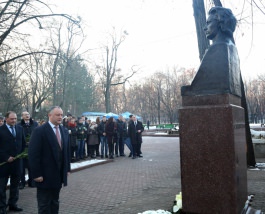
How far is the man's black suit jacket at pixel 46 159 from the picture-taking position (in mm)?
3852

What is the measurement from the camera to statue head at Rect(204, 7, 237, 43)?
15.0 feet

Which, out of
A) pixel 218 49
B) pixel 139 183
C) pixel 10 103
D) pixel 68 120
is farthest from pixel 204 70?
pixel 10 103

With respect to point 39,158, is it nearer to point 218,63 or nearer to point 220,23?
point 218,63

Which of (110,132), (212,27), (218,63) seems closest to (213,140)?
(218,63)

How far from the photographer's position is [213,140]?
389 centimetres

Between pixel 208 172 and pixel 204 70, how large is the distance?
1570 mm

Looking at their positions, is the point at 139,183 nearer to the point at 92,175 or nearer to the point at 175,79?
the point at 92,175

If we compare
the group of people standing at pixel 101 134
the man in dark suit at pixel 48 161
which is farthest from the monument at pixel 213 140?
the group of people standing at pixel 101 134

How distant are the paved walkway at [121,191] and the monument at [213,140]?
3.87 ft

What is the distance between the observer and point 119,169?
9.77m

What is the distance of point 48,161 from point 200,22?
7.53 metres

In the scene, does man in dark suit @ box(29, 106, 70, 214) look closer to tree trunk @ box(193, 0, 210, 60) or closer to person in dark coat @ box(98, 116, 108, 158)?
tree trunk @ box(193, 0, 210, 60)

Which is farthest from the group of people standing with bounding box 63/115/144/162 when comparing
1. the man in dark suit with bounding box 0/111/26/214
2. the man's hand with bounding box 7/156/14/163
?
the man's hand with bounding box 7/156/14/163

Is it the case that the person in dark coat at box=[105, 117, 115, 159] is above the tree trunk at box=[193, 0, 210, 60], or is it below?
below
